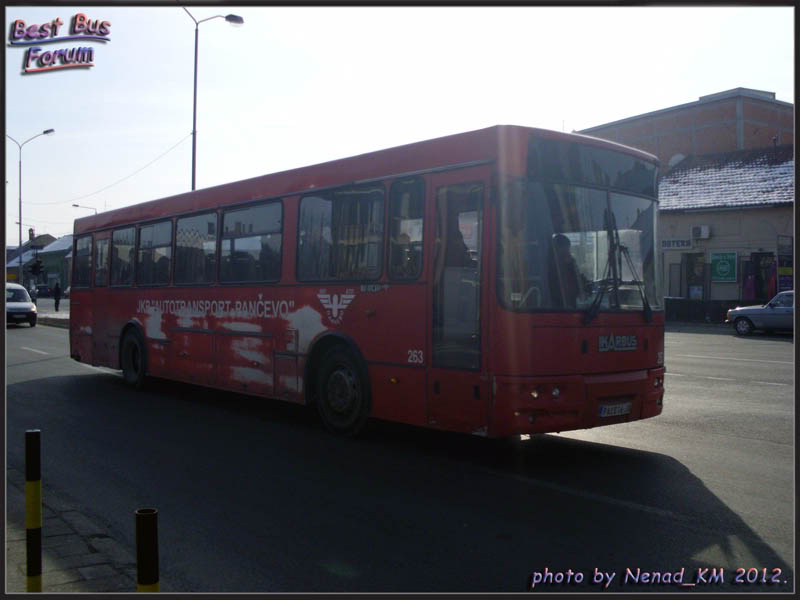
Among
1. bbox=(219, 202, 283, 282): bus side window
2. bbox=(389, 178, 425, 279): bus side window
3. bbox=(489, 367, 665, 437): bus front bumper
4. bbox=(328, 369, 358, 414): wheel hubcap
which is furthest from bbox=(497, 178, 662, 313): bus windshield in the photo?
bbox=(219, 202, 283, 282): bus side window

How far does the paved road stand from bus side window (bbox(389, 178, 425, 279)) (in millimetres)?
1901

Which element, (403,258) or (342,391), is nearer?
(403,258)

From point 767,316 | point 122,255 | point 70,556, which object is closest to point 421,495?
point 70,556

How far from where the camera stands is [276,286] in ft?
33.9

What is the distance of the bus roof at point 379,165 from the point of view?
7469mm

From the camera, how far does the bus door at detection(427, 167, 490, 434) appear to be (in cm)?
744

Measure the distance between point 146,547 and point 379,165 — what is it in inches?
232

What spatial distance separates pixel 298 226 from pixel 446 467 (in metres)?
3.63

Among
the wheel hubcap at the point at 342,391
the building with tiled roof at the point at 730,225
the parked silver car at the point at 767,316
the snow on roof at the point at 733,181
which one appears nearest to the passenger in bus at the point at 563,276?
the wheel hubcap at the point at 342,391

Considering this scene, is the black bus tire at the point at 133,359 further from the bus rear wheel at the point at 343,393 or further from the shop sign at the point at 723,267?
the shop sign at the point at 723,267

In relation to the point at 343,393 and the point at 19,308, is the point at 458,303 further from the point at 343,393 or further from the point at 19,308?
the point at 19,308

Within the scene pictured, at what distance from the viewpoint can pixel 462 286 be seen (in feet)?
25.1

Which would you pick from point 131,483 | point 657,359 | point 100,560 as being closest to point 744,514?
point 657,359

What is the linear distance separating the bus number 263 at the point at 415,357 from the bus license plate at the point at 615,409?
1.74m
